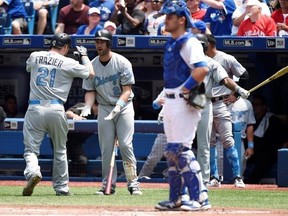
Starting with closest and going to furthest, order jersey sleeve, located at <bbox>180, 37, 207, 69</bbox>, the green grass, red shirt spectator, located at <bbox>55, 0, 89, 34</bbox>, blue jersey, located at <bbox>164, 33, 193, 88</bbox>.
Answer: jersey sleeve, located at <bbox>180, 37, 207, 69</bbox> → blue jersey, located at <bbox>164, 33, 193, 88</bbox> → the green grass → red shirt spectator, located at <bbox>55, 0, 89, 34</bbox>

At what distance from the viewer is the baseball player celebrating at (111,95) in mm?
11070

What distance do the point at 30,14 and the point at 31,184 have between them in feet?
20.9

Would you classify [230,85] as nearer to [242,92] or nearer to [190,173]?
[242,92]

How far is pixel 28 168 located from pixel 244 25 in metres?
4.98

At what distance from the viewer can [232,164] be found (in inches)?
503

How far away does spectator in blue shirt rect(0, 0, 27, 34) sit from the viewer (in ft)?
52.4

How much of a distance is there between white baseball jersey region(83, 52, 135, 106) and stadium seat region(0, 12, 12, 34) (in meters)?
4.77

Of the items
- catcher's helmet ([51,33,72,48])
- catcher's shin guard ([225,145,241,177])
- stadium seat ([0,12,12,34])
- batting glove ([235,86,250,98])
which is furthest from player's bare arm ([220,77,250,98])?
stadium seat ([0,12,12,34])

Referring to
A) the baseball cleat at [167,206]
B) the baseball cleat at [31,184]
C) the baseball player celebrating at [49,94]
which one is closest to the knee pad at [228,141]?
the baseball player celebrating at [49,94]

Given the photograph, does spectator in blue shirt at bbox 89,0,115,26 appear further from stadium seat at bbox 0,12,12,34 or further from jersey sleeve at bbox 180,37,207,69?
jersey sleeve at bbox 180,37,207,69

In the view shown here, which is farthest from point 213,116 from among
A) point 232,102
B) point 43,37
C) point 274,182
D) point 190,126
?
point 190,126

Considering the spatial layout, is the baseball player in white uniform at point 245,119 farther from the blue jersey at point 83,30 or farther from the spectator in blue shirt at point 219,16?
the blue jersey at point 83,30

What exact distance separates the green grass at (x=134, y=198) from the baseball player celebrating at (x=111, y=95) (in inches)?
20.6

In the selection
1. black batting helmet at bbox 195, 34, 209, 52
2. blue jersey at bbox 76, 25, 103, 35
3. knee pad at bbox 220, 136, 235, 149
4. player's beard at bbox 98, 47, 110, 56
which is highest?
blue jersey at bbox 76, 25, 103, 35
